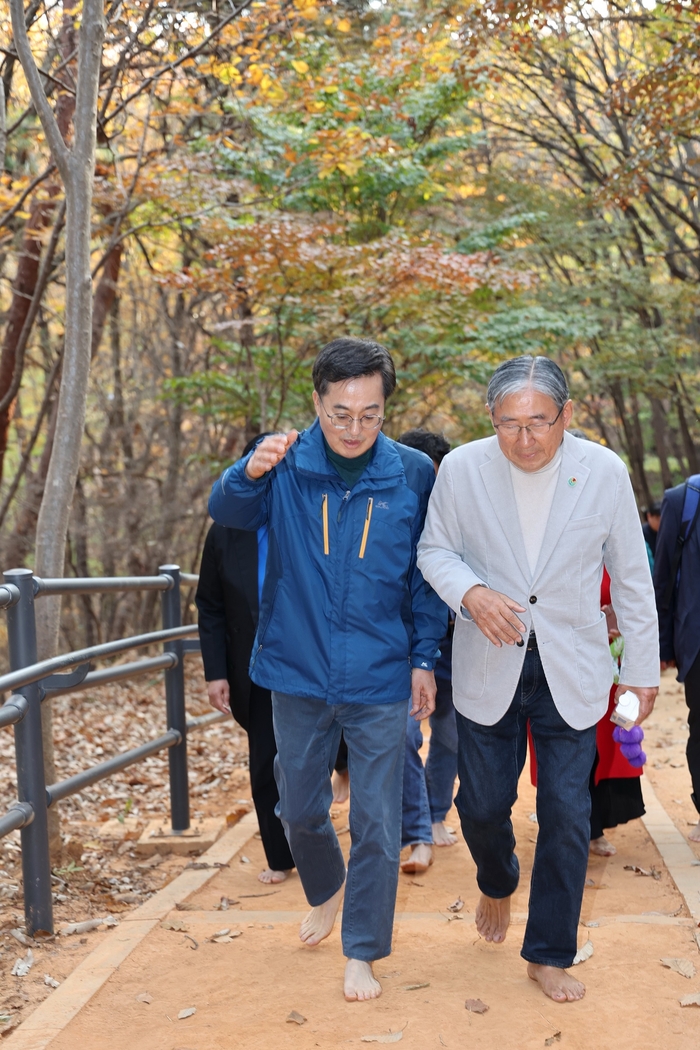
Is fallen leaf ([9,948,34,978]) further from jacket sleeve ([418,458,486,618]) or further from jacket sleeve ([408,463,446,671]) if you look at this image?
jacket sleeve ([418,458,486,618])

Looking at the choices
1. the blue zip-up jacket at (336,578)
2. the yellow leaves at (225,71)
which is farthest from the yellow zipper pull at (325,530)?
the yellow leaves at (225,71)

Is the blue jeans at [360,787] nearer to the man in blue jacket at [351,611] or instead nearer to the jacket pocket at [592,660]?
the man in blue jacket at [351,611]

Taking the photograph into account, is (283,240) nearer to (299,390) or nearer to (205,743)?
(299,390)

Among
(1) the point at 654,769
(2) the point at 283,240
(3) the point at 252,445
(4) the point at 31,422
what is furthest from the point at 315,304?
(4) the point at 31,422

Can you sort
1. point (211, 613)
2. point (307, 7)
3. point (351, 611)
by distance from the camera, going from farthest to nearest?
point (307, 7) < point (211, 613) < point (351, 611)

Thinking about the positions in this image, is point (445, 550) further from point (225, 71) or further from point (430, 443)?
point (225, 71)

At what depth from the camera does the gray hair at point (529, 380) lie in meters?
3.04

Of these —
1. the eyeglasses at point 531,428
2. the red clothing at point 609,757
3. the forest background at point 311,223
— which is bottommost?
the red clothing at point 609,757

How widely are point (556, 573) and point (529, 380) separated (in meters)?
0.58

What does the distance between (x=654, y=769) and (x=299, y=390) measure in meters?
6.18

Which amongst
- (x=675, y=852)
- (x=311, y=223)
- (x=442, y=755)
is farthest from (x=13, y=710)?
(x=311, y=223)

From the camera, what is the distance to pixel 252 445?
354 cm

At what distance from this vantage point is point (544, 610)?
10.0 feet

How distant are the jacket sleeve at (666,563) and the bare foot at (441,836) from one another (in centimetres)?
139
